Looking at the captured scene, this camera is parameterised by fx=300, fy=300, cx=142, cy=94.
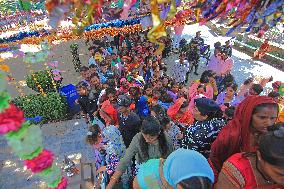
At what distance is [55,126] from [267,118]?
705cm

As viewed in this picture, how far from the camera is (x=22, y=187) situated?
640 centimetres

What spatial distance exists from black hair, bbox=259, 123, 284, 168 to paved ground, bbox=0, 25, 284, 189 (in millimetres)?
5238

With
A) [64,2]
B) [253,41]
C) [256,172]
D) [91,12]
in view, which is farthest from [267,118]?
[253,41]

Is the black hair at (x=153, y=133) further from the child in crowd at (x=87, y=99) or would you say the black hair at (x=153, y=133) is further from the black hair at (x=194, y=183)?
the child in crowd at (x=87, y=99)

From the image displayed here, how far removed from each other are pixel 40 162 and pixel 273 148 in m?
1.80

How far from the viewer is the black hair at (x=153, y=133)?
3.28 metres

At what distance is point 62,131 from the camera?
8.46 meters

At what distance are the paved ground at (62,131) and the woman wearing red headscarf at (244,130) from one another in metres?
4.57

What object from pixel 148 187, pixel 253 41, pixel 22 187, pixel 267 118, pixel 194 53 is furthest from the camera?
pixel 253 41

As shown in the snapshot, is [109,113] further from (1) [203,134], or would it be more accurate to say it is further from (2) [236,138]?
(2) [236,138]

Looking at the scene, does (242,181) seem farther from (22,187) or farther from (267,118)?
(22,187)

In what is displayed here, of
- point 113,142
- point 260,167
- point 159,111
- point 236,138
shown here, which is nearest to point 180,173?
point 260,167

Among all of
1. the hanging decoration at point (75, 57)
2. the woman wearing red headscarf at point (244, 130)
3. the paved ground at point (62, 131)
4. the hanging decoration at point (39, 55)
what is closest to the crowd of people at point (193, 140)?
the woman wearing red headscarf at point (244, 130)

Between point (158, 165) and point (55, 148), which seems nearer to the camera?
point (158, 165)
